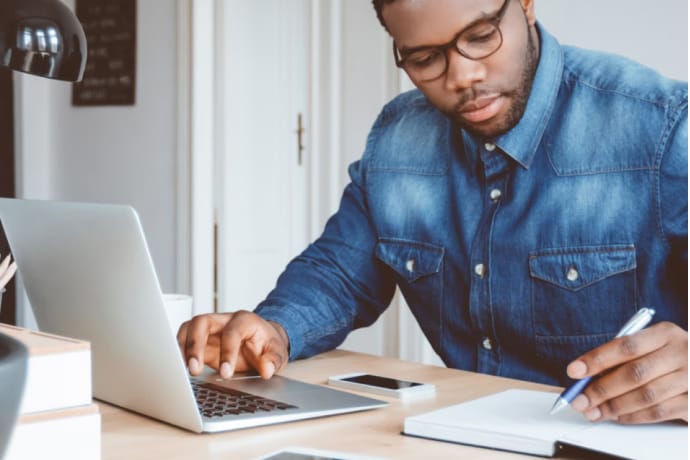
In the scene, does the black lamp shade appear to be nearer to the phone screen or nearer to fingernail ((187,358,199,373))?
fingernail ((187,358,199,373))

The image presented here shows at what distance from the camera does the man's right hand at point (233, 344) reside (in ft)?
3.62

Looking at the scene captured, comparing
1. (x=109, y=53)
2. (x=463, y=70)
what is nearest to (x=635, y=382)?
(x=463, y=70)

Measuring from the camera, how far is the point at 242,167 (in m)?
3.66

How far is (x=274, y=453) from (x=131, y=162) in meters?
3.23

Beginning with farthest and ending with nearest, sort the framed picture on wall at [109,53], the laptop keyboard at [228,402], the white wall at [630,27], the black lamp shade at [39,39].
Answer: the framed picture on wall at [109,53]
the white wall at [630,27]
the black lamp shade at [39,39]
the laptop keyboard at [228,402]

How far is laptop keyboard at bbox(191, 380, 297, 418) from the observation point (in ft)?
2.93

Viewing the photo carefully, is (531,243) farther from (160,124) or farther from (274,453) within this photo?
(160,124)

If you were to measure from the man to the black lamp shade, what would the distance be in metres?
0.38

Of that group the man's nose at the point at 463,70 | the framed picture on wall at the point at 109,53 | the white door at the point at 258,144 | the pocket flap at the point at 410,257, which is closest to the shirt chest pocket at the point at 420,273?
the pocket flap at the point at 410,257

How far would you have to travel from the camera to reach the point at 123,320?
2.81 feet

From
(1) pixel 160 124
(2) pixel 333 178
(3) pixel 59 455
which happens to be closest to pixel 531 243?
(3) pixel 59 455

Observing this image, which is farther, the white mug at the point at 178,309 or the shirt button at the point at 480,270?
the shirt button at the point at 480,270

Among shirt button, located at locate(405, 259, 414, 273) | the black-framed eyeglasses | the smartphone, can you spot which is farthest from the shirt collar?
the smartphone

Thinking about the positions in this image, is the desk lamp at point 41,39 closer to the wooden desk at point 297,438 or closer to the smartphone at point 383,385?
the wooden desk at point 297,438
